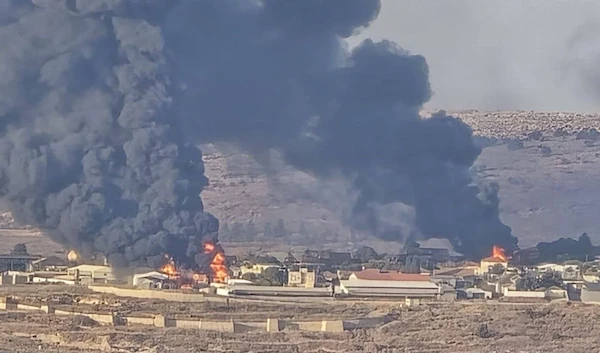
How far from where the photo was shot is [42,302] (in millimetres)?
39344

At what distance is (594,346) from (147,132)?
16305 millimetres

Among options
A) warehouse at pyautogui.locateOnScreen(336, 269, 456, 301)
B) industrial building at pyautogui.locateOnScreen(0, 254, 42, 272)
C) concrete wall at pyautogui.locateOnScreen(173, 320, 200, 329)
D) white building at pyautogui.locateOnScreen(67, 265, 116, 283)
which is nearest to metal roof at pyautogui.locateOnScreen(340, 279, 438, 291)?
warehouse at pyautogui.locateOnScreen(336, 269, 456, 301)

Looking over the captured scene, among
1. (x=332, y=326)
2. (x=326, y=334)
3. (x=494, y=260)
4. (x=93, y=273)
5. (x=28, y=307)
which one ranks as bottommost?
(x=326, y=334)

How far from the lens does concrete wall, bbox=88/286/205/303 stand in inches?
1626

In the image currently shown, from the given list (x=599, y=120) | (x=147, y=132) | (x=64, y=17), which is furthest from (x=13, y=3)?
(x=599, y=120)

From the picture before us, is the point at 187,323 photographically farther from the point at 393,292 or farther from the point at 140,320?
the point at 393,292

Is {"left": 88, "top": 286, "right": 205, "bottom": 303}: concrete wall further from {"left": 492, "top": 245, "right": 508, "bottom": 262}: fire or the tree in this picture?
the tree

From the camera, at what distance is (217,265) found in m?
47.1

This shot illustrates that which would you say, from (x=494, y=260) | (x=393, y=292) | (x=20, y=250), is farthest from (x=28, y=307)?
(x=20, y=250)

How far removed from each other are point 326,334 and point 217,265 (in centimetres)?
1367

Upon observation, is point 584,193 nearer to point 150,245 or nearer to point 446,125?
point 446,125

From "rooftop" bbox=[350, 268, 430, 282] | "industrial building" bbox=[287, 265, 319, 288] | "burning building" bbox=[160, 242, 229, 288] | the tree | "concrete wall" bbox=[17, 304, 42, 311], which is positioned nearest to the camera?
"concrete wall" bbox=[17, 304, 42, 311]

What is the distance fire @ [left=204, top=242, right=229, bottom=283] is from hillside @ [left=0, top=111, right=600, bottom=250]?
11.2m

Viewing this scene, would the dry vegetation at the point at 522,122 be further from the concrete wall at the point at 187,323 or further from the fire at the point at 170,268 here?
the concrete wall at the point at 187,323
